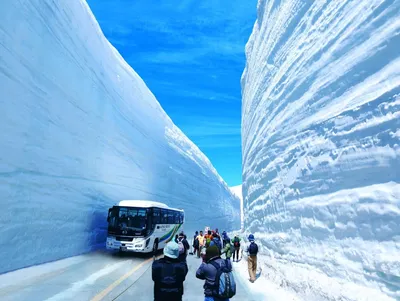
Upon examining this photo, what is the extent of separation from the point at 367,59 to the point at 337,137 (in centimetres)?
132

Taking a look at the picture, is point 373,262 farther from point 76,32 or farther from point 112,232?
point 76,32

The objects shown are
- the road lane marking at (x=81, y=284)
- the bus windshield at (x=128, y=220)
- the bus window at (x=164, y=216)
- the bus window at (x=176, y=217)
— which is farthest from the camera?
the bus window at (x=176, y=217)

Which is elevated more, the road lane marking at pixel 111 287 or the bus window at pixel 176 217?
the bus window at pixel 176 217

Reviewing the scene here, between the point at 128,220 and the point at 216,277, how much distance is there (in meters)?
10.5

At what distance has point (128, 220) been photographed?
1348 cm

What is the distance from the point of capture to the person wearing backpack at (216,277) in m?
3.52

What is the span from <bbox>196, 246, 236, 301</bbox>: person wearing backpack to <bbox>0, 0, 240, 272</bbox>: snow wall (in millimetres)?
7245

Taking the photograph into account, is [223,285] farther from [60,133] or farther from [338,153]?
[60,133]

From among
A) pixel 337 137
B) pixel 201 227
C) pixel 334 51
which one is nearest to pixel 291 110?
pixel 334 51

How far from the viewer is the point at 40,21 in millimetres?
11406

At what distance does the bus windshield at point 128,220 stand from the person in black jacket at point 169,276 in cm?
1023

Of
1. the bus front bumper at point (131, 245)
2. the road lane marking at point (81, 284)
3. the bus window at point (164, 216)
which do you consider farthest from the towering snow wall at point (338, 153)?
the bus window at point (164, 216)

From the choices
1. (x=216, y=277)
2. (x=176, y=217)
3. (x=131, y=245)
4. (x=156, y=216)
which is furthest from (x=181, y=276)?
(x=176, y=217)

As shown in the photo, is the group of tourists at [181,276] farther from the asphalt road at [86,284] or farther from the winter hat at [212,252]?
the asphalt road at [86,284]
